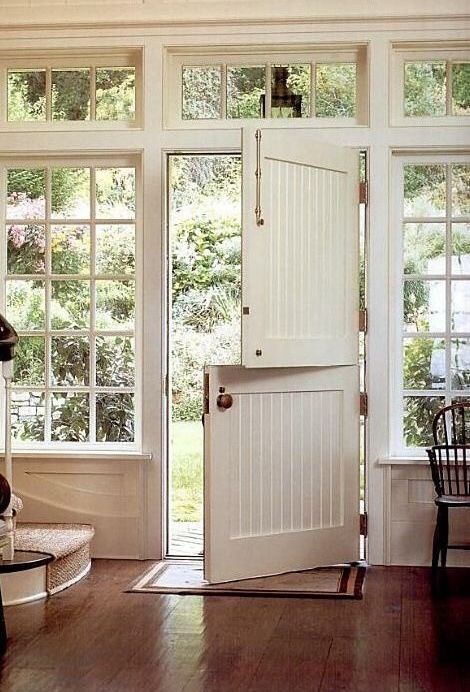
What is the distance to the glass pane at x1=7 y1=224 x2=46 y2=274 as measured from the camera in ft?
19.6

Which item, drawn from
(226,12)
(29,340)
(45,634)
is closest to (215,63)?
(226,12)

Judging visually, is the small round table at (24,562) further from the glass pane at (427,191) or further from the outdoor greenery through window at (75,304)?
the glass pane at (427,191)

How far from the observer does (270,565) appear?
5.43 meters

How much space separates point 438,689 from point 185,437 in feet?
20.9

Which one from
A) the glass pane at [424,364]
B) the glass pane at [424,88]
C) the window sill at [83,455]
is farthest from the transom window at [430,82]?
the window sill at [83,455]

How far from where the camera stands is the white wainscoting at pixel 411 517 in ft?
18.7

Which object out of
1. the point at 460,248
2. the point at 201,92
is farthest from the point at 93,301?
the point at 460,248

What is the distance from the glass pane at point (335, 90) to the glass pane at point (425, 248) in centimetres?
73

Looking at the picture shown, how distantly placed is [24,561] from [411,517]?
217cm

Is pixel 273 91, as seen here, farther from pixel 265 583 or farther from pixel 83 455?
pixel 265 583

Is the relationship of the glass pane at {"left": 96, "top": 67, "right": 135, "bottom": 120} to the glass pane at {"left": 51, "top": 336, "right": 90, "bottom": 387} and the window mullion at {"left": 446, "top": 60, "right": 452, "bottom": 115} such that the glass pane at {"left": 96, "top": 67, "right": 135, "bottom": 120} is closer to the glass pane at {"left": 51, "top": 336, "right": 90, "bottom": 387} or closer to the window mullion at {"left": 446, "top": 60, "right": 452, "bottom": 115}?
the glass pane at {"left": 51, "top": 336, "right": 90, "bottom": 387}

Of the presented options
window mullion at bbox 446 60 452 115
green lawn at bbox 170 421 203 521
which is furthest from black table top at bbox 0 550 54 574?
green lawn at bbox 170 421 203 521

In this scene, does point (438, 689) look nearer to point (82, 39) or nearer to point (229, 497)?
point (229, 497)

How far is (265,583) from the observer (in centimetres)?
524
